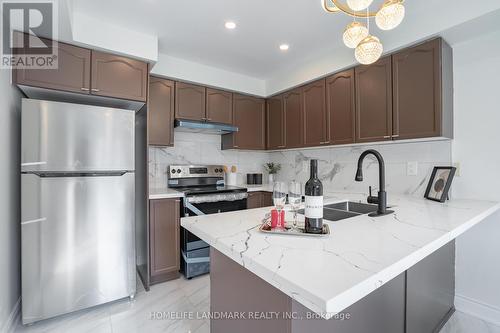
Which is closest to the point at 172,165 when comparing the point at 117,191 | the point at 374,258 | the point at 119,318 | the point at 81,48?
the point at 117,191

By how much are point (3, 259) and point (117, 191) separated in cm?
78

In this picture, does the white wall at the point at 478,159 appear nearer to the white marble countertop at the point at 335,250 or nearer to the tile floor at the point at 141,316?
the white marble countertop at the point at 335,250

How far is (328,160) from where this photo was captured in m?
3.01

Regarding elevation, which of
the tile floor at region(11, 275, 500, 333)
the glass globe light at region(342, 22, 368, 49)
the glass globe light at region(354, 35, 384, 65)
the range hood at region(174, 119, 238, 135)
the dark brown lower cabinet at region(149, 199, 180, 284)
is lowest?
the tile floor at region(11, 275, 500, 333)

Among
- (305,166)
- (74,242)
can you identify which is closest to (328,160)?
(305,166)

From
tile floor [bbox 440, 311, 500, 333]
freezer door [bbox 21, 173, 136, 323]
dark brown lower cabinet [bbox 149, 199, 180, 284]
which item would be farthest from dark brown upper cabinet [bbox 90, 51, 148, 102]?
tile floor [bbox 440, 311, 500, 333]

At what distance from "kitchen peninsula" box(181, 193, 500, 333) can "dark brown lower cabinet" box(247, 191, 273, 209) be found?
57.8 inches

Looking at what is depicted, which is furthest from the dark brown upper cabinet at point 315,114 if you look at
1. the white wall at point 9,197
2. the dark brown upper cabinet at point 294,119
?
the white wall at point 9,197

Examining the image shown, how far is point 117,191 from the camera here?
1.95 meters

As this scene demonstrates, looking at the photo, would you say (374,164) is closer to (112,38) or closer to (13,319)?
(112,38)

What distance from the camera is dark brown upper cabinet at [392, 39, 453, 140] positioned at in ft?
6.04

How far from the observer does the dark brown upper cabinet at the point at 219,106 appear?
2.96 m

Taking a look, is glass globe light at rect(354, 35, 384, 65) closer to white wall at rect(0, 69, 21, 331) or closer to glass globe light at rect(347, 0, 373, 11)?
glass globe light at rect(347, 0, 373, 11)

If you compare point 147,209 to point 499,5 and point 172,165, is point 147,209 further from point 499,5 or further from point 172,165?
point 499,5
